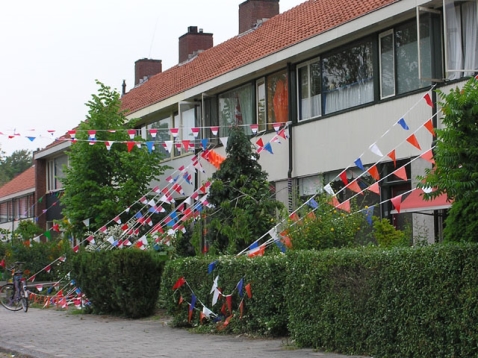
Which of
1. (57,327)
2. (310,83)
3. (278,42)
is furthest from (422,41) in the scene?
(57,327)

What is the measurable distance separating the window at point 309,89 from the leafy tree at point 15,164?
104 m

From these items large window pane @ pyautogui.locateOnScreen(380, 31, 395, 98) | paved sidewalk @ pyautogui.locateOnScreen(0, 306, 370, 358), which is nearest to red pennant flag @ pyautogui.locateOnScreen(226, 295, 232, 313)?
paved sidewalk @ pyautogui.locateOnScreen(0, 306, 370, 358)

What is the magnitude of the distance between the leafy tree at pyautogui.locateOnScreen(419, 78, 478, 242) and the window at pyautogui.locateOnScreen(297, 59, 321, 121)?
10915 mm

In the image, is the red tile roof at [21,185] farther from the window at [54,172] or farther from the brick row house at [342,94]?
the brick row house at [342,94]

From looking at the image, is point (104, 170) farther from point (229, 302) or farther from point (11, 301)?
point (229, 302)

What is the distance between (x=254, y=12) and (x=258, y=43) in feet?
20.0

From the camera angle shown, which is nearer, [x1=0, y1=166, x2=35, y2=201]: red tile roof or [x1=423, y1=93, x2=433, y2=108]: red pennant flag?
[x1=423, y1=93, x2=433, y2=108]: red pennant flag

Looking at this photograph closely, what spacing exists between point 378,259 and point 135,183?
17.0 m

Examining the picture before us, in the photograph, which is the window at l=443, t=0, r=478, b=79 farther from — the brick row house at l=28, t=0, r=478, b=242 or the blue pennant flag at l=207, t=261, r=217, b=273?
the blue pennant flag at l=207, t=261, r=217, b=273

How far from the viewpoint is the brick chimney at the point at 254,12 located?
30.2m

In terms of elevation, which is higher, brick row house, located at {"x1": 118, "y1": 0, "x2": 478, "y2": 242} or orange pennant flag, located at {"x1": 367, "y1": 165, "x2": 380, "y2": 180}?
brick row house, located at {"x1": 118, "y1": 0, "x2": 478, "y2": 242}

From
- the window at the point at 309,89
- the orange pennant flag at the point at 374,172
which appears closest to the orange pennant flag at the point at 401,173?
the orange pennant flag at the point at 374,172

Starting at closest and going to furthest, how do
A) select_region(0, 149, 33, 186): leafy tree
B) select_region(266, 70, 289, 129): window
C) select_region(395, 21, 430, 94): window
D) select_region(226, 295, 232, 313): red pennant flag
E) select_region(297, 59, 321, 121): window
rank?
select_region(226, 295, 232, 313): red pennant flag → select_region(395, 21, 430, 94): window → select_region(297, 59, 321, 121): window → select_region(266, 70, 289, 129): window → select_region(0, 149, 33, 186): leafy tree

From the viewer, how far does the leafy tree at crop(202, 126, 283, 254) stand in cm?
1625
